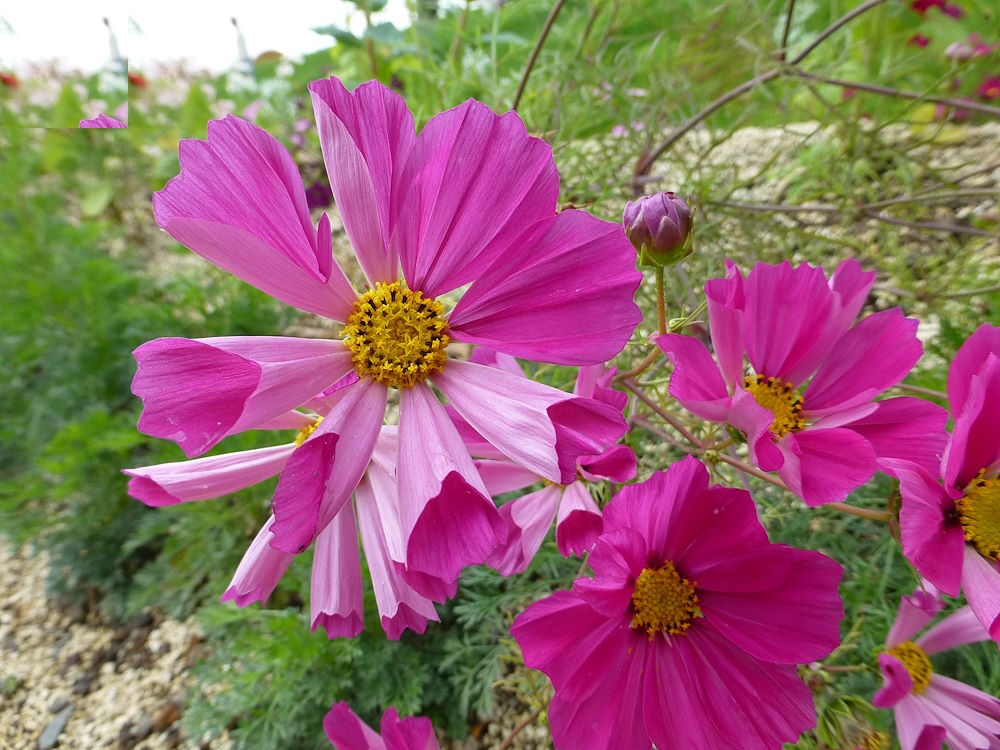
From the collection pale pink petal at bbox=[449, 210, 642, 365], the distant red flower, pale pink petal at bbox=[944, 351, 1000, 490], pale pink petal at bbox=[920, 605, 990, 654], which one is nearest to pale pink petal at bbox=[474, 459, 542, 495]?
pale pink petal at bbox=[449, 210, 642, 365]

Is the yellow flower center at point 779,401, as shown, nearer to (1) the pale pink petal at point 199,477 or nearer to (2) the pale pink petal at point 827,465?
(2) the pale pink petal at point 827,465

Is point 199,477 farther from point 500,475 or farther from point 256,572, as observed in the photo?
point 500,475

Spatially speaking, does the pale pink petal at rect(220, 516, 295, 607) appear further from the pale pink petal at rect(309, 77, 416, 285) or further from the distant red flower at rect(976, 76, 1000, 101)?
the distant red flower at rect(976, 76, 1000, 101)

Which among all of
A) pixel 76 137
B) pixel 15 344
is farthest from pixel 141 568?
pixel 76 137

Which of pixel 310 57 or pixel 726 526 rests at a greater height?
pixel 310 57

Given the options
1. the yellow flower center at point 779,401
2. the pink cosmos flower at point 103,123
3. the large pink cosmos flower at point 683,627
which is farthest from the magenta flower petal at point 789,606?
the pink cosmos flower at point 103,123

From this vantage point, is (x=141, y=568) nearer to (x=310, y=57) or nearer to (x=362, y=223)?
(x=362, y=223)
